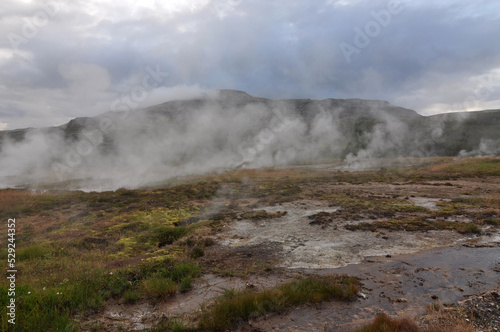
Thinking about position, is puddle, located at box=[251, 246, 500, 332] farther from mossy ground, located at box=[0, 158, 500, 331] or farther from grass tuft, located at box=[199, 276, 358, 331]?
mossy ground, located at box=[0, 158, 500, 331]

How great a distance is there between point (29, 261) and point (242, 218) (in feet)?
31.5

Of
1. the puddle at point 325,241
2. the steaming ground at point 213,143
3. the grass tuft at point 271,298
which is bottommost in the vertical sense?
the puddle at point 325,241

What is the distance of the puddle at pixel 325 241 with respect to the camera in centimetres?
880

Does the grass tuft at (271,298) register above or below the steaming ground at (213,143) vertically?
below

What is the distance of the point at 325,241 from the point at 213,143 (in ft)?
267

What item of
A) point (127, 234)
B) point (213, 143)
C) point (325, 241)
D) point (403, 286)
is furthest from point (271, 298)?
point (213, 143)

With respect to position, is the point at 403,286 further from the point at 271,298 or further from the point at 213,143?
the point at 213,143

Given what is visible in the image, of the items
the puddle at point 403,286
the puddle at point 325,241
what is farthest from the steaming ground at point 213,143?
the puddle at point 403,286

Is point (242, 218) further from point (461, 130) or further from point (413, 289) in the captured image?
point (461, 130)

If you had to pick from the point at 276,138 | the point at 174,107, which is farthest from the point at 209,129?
the point at 174,107

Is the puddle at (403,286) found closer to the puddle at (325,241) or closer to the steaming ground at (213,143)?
the puddle at (325,241)

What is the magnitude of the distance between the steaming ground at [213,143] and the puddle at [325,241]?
99.0 feet

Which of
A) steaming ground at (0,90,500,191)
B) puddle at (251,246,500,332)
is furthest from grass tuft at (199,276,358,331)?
steaming ground at (0,90,500,191)

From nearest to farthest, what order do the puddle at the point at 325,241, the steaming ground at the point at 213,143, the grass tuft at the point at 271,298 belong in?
the grass tuft at the point at 271,298
the puddle at the point at 325,241
the steaming ground at the point at 213,143
